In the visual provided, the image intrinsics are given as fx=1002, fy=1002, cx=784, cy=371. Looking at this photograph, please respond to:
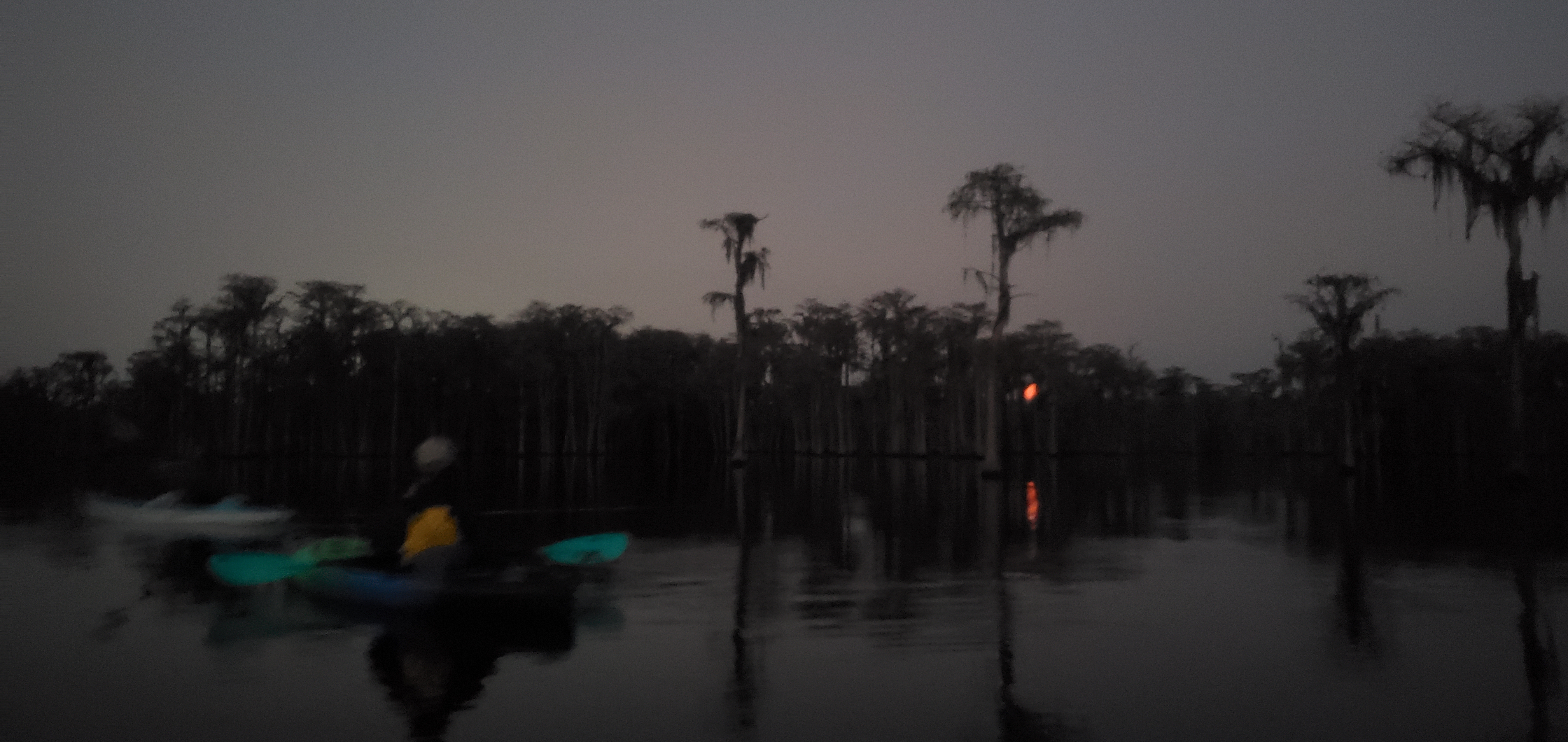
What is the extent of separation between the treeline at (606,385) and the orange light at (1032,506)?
23.4 m

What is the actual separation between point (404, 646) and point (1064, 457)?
7630 cm

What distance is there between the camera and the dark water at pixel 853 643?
5.93 m

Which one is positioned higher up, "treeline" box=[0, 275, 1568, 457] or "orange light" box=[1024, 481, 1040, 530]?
"treeline" box=[0, 275, 1568, 457]

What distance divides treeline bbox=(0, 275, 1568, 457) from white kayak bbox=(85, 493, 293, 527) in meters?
41.9

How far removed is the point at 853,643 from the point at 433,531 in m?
3.86

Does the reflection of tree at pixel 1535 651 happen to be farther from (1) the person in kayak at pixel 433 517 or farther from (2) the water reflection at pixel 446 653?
(1) the person in kayak at pixel 433 517

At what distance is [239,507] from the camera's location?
684 inches

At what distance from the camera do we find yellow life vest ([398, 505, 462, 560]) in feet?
29.2

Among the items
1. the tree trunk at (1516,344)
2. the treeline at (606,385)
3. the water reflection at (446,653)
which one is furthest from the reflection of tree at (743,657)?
the treeline at (606,385)

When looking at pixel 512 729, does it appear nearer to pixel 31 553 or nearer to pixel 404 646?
pixel 404 646

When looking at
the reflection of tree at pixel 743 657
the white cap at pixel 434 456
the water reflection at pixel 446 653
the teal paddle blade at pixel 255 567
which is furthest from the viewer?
the teal paddle blade at pixel 255 567

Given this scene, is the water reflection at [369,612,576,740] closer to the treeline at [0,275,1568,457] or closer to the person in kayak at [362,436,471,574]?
the person in kayak at [362,436,471,574]

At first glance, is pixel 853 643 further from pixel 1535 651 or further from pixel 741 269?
pixel 741 269

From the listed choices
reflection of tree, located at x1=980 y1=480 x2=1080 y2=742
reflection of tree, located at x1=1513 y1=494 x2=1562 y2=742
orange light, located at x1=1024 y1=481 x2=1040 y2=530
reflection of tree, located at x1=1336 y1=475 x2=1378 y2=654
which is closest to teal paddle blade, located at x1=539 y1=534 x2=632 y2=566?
reflection of tree, located at x1=980 y1=480 x2=1080 y2=742
